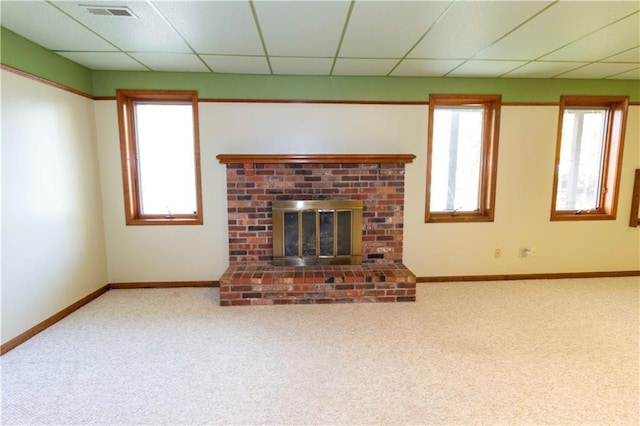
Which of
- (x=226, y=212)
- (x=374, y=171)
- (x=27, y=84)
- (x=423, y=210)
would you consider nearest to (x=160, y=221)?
(x=226, y=212)

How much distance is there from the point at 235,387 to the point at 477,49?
3.16 metres

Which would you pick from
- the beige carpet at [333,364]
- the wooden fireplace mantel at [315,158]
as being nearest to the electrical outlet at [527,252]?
the beige carpet at [333,364]

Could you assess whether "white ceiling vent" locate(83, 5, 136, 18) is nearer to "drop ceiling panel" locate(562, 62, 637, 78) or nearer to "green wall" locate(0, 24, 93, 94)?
"green wall" locate(0, 24, 93, 94)

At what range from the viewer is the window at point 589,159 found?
3.56 m

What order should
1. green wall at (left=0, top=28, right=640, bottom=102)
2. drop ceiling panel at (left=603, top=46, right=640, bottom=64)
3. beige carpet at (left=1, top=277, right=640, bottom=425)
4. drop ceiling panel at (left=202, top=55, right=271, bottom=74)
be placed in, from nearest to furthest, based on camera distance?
beige carpet at (left=1, top=277, right=640, bottom=425), drop ceiling panel at (left=603, top=46, right=640, bottom=64), drop ceiling panel at (left=202, top=55, right=271, bottom=74), green wall at (left=0, top=28, right=640, bottom=102)

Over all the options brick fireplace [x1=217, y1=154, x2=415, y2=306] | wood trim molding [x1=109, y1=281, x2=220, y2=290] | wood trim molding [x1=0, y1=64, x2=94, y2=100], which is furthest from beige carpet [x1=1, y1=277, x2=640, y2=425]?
wood trim molding [x1=0, y1=64, x2=94, y2=100]

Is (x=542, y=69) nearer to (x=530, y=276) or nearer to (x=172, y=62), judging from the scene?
(x=530, y=276)

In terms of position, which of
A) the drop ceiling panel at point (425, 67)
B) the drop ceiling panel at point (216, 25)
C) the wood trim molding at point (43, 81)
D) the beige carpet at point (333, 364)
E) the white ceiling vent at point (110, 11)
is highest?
the drop ceiling panel at point (425, 67)

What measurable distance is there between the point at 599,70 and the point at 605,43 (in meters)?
0.93

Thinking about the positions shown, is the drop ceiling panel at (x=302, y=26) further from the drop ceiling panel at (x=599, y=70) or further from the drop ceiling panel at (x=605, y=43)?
the drop ceiling panel at (x=599, y=70)

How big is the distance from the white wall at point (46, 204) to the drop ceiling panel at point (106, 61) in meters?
0.34

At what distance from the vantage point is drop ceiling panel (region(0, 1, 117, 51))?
1.92 meters

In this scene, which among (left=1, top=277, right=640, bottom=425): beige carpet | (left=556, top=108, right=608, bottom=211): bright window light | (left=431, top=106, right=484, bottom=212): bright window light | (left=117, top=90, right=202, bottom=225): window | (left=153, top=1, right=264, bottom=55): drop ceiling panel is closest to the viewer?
(left=1, top=277, right=640, bottom=425): beige carpet

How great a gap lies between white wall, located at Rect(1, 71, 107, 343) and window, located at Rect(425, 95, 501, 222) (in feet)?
11.8
